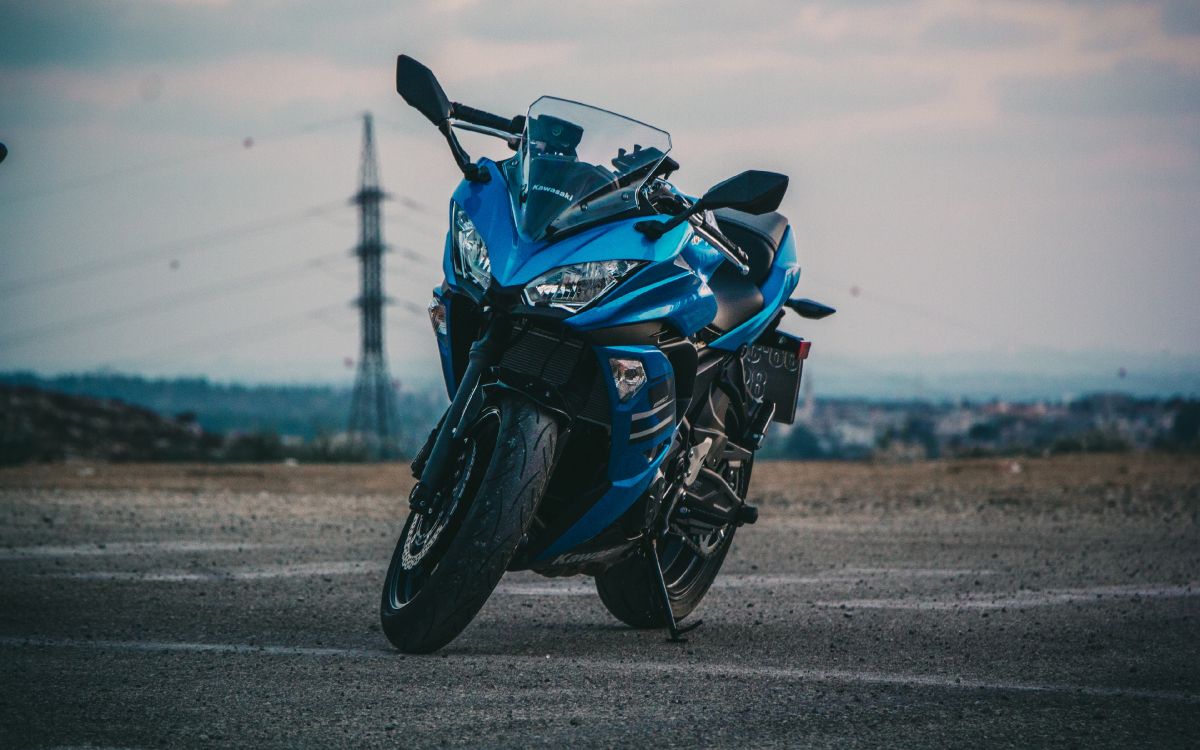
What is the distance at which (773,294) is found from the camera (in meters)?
7.07

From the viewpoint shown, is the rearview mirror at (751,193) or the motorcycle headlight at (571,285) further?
the rearview mirror at (751,193)

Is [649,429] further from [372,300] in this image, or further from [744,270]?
[372,300]

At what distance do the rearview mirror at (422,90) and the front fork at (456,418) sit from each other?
117cm

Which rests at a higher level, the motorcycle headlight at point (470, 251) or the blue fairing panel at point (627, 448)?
the motorcycle headlight at point (470, 251)

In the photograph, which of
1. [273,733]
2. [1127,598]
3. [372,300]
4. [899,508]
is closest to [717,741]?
[273,733]

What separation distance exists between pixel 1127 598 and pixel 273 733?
5.10m

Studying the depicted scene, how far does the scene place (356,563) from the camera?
30.7 ft

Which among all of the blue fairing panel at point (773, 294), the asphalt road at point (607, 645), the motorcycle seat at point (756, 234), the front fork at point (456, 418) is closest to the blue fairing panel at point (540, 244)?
the front fork at point (456, 418)

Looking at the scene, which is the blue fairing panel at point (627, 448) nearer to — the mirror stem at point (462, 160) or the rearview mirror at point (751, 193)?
the rearview mirror at point (751, 193)

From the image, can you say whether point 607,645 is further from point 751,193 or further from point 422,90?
point 422,90

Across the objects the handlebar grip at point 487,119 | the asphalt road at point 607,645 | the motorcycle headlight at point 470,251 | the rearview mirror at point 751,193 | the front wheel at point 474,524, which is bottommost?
the asphalt road at point 607,645

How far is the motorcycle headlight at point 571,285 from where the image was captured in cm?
576

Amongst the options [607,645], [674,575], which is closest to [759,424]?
[674,575]

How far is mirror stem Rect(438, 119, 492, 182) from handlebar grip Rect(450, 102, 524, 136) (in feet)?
0.87
